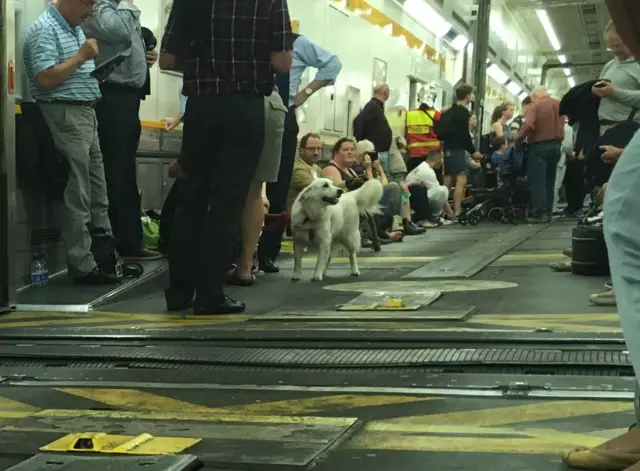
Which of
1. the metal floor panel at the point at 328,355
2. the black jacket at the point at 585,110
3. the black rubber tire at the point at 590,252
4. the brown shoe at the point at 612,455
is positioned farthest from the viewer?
the black jacket at the point at 585,110

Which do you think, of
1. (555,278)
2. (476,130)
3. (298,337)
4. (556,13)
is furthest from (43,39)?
(556,13)

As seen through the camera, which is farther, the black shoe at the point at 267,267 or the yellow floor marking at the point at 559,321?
the black shoe at the point at 267,267

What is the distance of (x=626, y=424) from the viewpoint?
2578 mm

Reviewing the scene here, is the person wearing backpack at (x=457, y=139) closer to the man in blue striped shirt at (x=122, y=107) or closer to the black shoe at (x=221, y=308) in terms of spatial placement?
the man in blue striped shirt at (x=122, y=107)

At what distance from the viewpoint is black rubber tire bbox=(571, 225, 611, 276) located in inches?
243

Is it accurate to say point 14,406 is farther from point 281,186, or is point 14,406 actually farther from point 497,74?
point 497,74

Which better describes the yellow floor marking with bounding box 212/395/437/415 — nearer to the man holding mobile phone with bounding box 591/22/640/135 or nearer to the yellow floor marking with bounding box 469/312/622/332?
the yellow floor marking with bounding box 469/312/622/332

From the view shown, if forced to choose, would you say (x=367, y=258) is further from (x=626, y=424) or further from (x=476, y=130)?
(x=476, y=130)

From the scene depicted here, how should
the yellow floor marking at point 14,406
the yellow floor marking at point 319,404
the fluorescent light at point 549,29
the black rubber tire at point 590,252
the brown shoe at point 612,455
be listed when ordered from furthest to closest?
the fluorescent light at point 549,29 < the black rubber tire at point 590,252 < the yellow floor marking at point 14,406 < the yellow floor marking at point 319,404 < the brown shoe at point 612,455

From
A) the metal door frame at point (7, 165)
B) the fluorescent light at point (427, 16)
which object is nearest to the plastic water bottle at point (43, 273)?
the metal door frame at point (7, 165)

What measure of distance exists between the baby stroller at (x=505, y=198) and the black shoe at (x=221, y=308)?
802 cm

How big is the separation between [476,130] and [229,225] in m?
12.4

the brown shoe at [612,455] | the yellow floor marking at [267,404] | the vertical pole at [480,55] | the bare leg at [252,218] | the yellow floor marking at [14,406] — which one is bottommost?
the yellow floor marking at [14,406]

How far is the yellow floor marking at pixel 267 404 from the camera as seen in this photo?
2.88 meters
